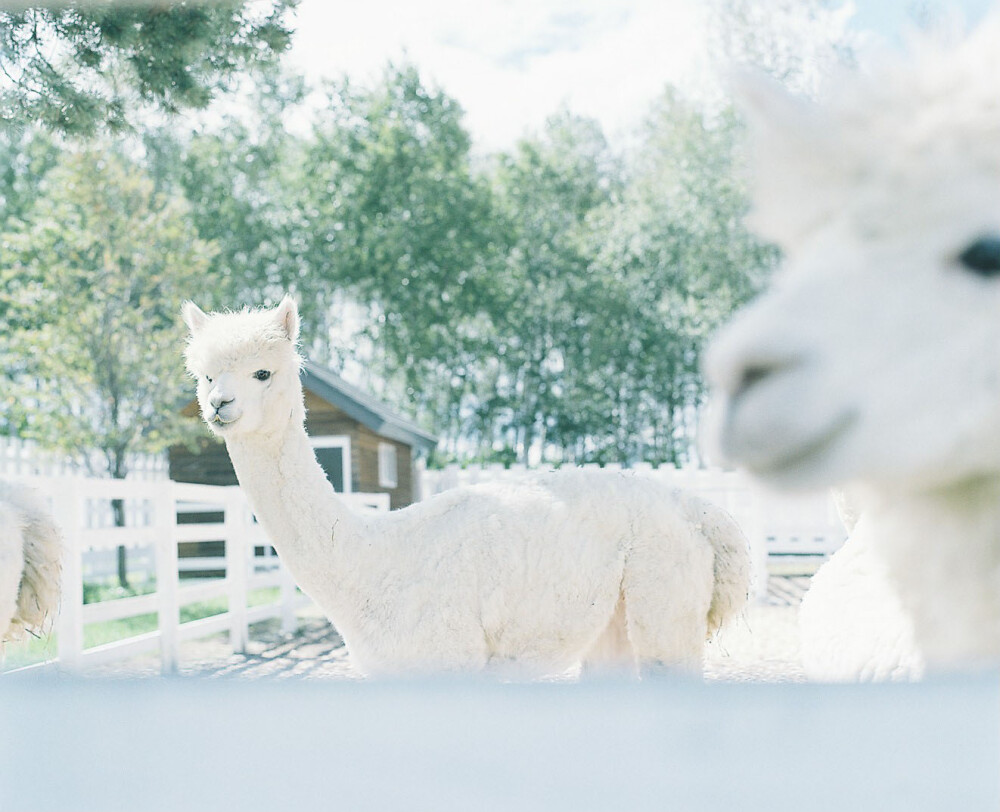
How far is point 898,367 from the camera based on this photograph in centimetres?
51

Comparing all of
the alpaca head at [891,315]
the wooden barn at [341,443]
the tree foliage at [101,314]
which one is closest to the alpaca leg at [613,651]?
the alpaca head at [891,315]

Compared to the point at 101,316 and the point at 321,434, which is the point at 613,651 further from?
the point at 101,316

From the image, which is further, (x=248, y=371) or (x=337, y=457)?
(x=337, y=457)

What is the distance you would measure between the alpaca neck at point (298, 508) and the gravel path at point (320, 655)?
1.39 m

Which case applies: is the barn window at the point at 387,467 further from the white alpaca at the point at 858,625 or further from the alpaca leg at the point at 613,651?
the white alpaca at the point at 858,625

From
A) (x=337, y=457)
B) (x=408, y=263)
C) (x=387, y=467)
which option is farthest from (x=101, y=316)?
(x=408, y=263)

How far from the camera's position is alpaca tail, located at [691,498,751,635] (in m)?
2.30

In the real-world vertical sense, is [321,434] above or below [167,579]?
above

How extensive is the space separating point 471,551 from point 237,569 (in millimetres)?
3396

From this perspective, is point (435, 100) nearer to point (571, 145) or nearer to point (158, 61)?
point (571, 145)

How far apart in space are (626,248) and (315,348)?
495cm

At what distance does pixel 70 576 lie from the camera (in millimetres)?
Answer: 3355

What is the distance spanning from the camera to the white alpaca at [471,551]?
200 centimetres

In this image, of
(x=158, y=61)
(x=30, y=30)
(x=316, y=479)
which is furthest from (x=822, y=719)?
(x=158, y=61)
